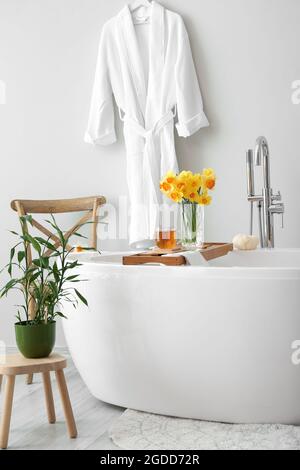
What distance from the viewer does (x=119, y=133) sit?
390cm

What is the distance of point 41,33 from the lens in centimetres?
399

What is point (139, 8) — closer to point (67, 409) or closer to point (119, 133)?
point (119, 133)

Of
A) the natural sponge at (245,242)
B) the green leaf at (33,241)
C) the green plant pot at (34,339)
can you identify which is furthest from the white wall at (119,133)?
the green plant pot at (34,339)

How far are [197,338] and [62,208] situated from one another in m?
1.60

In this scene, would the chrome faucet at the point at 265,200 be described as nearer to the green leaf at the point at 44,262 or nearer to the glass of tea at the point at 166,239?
the glass of tea at the point at 166,239

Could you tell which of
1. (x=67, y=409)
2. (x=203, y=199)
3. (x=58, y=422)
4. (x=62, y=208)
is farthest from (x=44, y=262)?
(x=62, y=208)

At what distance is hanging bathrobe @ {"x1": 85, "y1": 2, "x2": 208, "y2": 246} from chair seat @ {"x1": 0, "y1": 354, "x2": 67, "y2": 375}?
1383 mm

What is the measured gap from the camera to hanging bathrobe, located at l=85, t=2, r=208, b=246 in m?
3.67

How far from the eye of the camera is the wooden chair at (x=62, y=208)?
3.67m

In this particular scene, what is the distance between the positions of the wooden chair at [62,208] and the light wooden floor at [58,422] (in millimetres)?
878

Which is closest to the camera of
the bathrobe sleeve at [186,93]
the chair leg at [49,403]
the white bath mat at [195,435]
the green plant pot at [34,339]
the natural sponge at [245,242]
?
the white bath mat at [195,435]

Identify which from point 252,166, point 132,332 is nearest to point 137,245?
point 252,166

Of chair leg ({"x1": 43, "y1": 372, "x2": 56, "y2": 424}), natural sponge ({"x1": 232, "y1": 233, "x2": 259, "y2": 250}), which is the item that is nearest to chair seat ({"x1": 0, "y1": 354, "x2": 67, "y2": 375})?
chair leg ({"x1": 43, "y1": 372, "x2": 56, "y2": 424})
